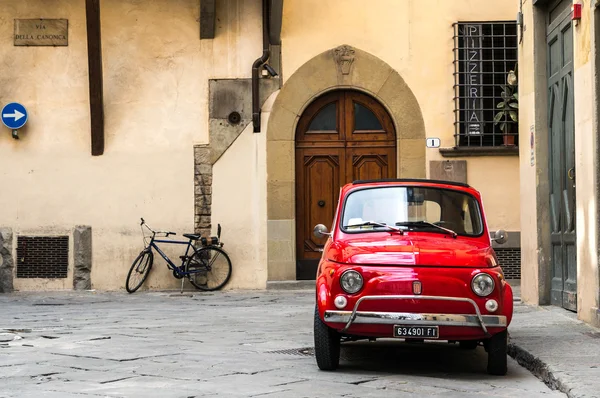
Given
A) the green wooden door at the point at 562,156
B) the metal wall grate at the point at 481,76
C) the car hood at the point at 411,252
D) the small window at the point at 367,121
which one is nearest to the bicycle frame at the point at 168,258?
the small window at the point at 367,121

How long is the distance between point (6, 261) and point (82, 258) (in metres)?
1.21

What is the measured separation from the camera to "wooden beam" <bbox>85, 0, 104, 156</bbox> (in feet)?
54.2

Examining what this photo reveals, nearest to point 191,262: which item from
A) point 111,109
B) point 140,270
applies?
point 140,270

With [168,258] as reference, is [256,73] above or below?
above

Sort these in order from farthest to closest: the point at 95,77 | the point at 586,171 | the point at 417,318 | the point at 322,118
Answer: the point at 322,118
the point at 95,77
the point at 586,171
the point at 417,318

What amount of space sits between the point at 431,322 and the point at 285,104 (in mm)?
9931

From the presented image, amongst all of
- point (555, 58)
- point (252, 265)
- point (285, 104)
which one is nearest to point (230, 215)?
point (252, 265)

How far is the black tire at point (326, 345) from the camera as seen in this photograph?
7.82 meters

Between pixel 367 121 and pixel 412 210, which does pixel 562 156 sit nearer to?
Result: pixel 412 210

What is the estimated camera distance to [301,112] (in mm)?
17156

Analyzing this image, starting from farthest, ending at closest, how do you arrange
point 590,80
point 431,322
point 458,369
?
point 590,80, point 458,369, point 431,322

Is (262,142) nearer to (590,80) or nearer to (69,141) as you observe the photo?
(69,141)

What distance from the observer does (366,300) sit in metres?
7.62

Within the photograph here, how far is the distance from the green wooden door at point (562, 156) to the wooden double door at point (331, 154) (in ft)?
15.3
